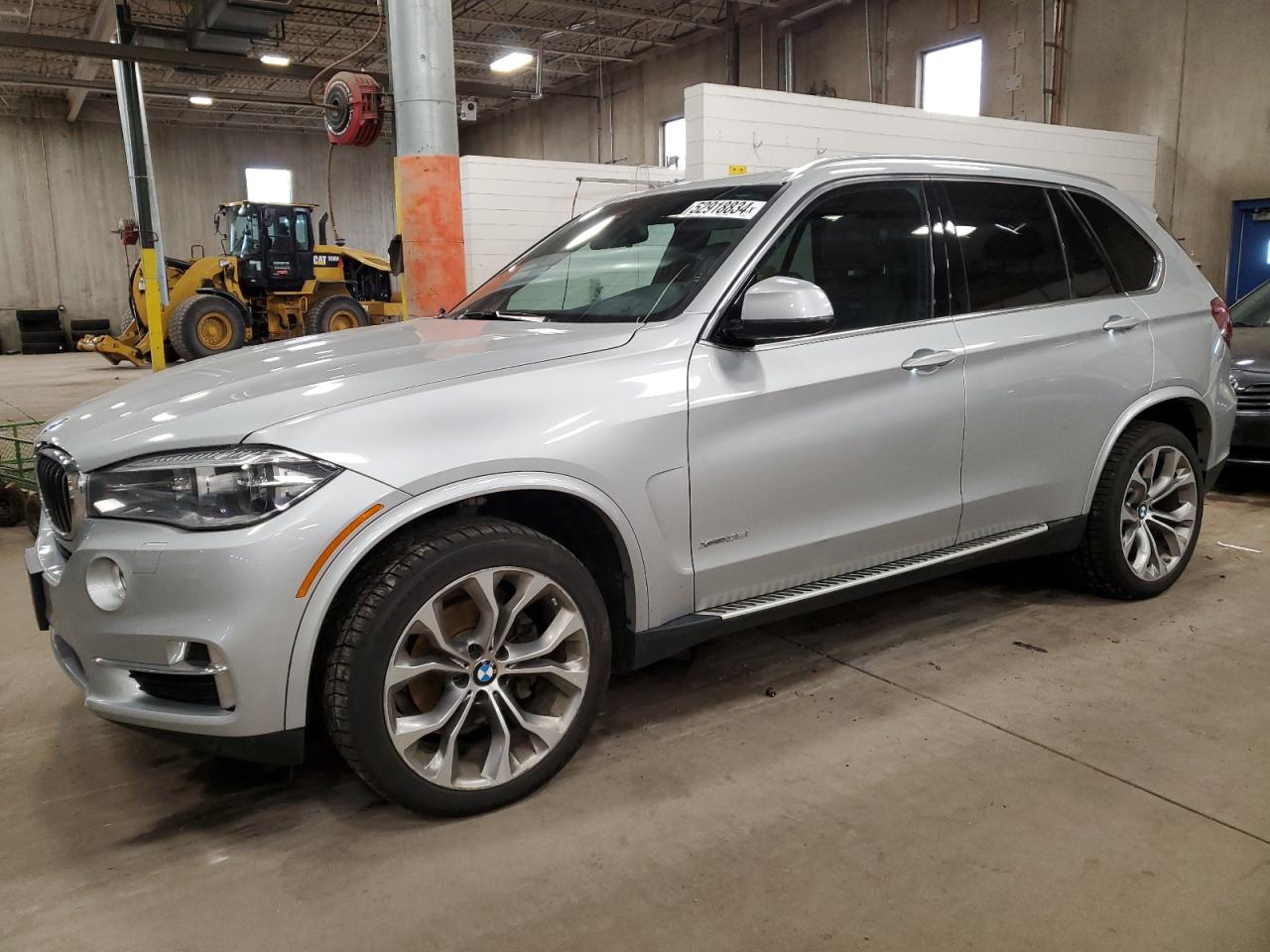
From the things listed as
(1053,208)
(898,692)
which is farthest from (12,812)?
(1053,208)

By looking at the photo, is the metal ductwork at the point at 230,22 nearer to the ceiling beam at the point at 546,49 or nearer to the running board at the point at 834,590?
the ceiling beam at the point at 546,49

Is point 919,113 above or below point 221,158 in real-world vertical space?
below

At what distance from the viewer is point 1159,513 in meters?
3.69

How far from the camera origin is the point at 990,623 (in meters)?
3.56

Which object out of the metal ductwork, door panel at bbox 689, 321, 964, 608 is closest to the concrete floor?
door panel at bbox 689, 321, 964, 608

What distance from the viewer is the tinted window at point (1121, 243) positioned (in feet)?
11.5

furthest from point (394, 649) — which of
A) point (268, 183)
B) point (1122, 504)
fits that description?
point (268, 183)

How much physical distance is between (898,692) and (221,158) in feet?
94.0

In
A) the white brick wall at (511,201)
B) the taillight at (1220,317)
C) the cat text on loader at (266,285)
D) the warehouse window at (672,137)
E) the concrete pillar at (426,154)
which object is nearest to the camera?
the taillight at (1220,317)

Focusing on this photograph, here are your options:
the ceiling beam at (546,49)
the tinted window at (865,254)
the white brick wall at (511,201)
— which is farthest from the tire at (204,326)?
the tinted window at (865,254)

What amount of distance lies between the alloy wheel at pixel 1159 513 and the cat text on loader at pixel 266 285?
41.5 feet

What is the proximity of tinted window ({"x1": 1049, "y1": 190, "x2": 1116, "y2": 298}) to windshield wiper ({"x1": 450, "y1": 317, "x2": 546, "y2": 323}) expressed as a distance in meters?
1.90

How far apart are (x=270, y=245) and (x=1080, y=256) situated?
46.4ft

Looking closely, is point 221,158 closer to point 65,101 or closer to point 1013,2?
point 65,101
